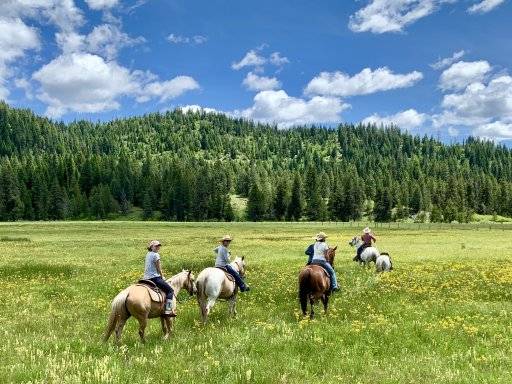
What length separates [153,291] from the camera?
1410 centimetres

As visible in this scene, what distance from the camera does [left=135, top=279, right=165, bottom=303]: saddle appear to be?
1390cm

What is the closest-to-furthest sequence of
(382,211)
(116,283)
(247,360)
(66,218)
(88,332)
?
(247,360) → (88,332) → (116,283) → (66,218) → (382,211)

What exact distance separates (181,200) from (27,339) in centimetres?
16761

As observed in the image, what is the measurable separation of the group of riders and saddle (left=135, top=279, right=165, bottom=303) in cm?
19

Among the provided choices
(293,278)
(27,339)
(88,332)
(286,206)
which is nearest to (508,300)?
(293,278)

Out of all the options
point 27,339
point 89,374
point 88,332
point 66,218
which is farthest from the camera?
point 66,218

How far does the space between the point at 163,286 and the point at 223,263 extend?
4.22m

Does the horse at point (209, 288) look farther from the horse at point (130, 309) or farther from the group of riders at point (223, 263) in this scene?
the horse at point (130, 309)

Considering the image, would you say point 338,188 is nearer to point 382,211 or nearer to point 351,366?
point 382,211

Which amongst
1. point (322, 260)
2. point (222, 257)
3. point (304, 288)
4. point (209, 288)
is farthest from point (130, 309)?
point (322, 260)

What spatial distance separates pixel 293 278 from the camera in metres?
27.6

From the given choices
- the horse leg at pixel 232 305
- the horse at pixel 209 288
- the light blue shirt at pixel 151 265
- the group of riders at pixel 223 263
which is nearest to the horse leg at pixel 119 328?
the group of riders at pixel 223 263

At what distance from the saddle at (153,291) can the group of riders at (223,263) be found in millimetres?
188

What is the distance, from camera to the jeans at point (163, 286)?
14539 millimetres
